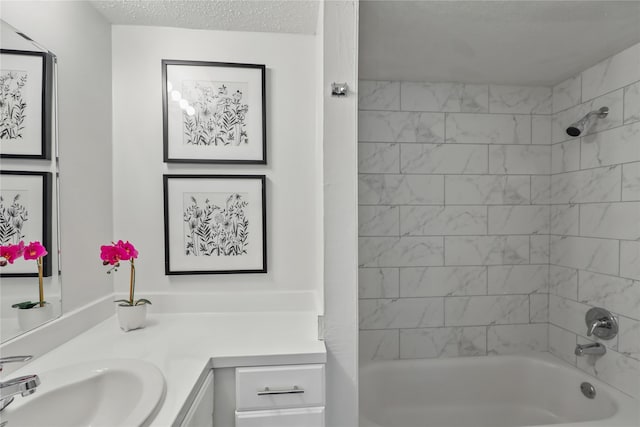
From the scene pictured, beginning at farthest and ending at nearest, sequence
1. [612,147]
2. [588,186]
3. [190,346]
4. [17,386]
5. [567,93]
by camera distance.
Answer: [567,93]
[588,186]
[612,147]
[190,346]
[17,386]

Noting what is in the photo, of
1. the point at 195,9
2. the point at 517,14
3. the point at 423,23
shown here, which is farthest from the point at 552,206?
the point at 195,9

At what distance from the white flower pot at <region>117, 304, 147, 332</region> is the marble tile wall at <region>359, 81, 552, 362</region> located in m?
1.26

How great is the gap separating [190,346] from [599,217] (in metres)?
2.20

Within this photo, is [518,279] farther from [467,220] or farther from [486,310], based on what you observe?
[467,220]

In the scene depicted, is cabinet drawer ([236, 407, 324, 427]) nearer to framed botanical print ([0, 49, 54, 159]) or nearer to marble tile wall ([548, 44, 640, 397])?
framed botanical print ([0, 49, 54, 159])

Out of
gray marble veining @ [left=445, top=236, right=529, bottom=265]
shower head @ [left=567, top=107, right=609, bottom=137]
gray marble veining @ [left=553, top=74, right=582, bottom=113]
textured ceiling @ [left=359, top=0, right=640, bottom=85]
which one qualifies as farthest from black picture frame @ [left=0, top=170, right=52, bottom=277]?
gray marble veining @ [left=553, top=74, right=582, bottom=113]

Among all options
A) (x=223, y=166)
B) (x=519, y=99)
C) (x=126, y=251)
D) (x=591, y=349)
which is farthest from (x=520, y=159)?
(x=126, y=251)

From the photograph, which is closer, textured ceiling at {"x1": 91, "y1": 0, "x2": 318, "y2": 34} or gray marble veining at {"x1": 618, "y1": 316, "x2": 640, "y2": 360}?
textured ceiling at {"x1": 91, "y1": 0, "x2": 318, "y2": 34}

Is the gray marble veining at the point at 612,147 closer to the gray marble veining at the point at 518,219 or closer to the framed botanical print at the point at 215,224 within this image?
the gray marble veining at the point at 518,219

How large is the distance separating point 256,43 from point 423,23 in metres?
0.81

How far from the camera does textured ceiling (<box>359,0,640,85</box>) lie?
1.46m

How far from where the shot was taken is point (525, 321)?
234 cm

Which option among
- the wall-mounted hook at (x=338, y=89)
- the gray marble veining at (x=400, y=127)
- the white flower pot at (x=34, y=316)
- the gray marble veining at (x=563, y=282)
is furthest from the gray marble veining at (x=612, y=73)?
the white flower pot at (x=34, y=316)

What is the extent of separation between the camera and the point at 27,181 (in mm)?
1125
